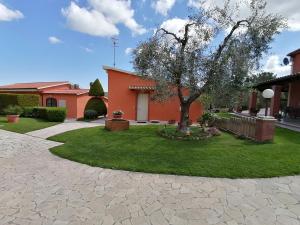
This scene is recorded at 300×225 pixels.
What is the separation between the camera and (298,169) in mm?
5938

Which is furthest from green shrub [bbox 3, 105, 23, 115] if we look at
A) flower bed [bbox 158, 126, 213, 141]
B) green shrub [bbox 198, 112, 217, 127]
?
green shrub [bbox 198, 112, 217, 127]

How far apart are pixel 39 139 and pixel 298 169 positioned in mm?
9709

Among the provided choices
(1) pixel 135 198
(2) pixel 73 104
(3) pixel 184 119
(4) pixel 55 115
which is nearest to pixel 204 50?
(3) pixel 184 119

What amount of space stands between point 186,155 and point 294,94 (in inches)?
580

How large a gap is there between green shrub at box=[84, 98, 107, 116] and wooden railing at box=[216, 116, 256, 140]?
12.2m

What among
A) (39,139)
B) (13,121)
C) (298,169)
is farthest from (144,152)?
(13,121)

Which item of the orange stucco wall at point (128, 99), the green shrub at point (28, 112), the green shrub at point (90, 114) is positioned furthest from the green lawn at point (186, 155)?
the green shrub at point (28, 112)

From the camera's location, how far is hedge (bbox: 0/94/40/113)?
18828mm

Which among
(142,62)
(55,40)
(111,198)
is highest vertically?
(55,40)

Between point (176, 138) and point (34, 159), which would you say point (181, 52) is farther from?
point (34, 159)

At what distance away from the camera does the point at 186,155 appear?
718 centimetres

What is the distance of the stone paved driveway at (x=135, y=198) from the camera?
3.69 meters

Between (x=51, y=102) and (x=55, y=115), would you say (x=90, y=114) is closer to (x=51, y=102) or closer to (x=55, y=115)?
(x=55, y=115)

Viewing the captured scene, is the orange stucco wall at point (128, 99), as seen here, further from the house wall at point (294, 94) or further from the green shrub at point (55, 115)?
the house wall at point (294, 94)
